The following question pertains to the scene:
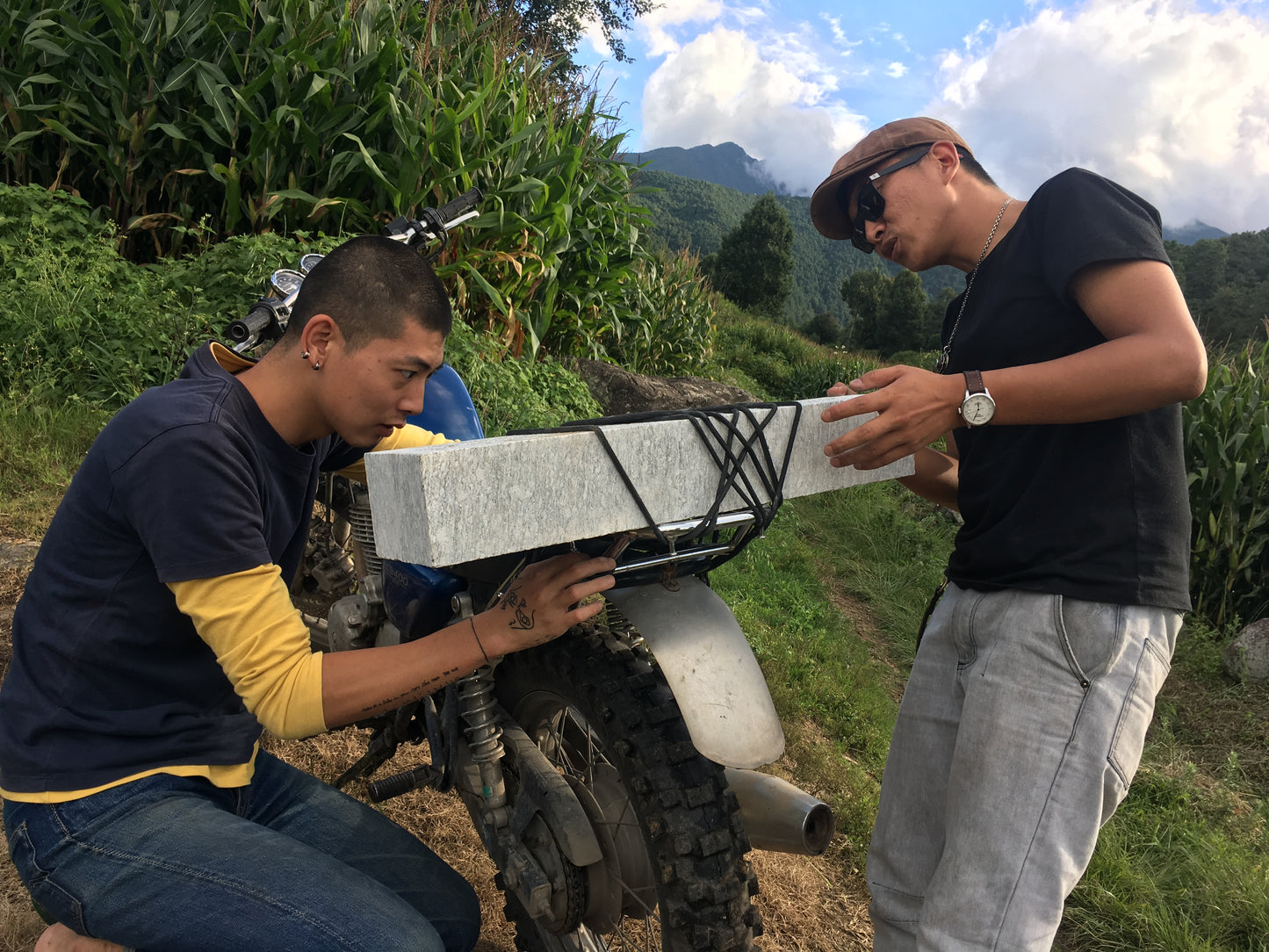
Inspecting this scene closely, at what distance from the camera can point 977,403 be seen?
4.43 ft

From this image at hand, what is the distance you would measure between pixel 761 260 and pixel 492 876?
1667 inches

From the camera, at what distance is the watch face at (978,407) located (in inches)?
53.1

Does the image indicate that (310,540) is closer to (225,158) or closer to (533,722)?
(533,722)

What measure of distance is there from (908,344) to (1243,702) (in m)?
53.0

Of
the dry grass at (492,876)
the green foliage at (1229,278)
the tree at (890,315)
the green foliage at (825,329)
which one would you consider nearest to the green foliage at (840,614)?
the dry grass at (492,876)

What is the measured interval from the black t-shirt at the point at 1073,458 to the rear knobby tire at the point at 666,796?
2.16ft

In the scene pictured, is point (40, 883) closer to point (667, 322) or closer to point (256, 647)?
point (256, 647)

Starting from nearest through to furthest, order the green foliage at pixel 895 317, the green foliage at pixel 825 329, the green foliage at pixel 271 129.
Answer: the green foliage at pixel 271 129
the green foliage at pixel 895 317
the green foliage at pixel 825 329

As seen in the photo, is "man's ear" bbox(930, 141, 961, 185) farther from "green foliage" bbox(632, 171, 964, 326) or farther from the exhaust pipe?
"green foliage" bbox(632, 171, 964, 326)

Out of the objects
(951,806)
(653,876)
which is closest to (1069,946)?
(951,806)

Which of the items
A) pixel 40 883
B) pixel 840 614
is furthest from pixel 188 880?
pixel 840 614

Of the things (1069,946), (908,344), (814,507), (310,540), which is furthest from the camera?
(908,344)

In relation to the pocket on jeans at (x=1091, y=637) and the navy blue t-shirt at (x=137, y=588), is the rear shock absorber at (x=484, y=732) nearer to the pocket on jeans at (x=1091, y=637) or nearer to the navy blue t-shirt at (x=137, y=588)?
the navy blue t-shirt at (x=137, y=588)

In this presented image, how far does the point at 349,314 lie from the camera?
1.50 metres
